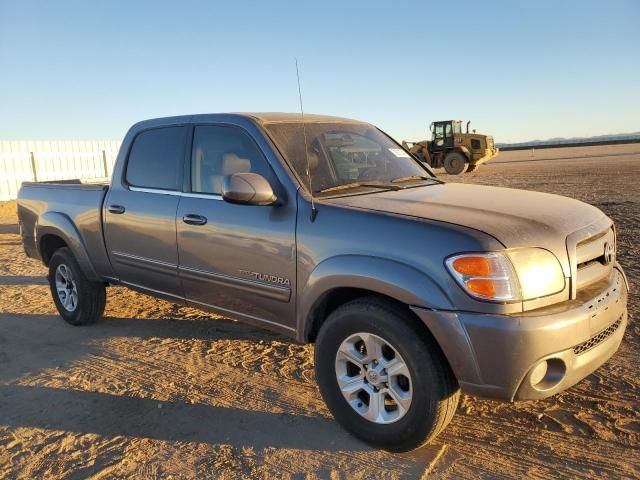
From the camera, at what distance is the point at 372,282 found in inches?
107

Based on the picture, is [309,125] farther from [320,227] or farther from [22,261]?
[22,261]

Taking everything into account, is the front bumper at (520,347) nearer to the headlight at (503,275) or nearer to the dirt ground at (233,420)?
the headlight at (503,275)

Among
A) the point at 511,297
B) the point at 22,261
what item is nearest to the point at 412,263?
the point at 511,297

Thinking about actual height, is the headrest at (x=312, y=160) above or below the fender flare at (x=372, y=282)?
above

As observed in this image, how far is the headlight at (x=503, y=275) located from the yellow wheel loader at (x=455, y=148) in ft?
80.0

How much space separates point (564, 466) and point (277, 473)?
1.47 m

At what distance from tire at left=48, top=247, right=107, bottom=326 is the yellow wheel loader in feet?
74.1

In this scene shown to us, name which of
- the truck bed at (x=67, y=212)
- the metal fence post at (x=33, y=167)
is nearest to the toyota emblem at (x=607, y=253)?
the truck bed at (x=67, y=212)

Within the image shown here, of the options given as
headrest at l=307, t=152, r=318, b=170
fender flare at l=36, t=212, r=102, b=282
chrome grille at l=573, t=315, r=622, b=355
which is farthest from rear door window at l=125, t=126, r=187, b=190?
chrome grille at l=573, t=315, r=622, b=355

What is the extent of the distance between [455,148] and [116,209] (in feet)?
80.2

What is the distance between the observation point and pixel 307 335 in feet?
10.6

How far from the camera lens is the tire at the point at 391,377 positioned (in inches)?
103

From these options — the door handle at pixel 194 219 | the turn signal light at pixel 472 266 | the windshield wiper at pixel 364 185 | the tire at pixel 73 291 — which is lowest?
the tire at pixel 73 291

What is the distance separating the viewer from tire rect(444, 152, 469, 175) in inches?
1043
